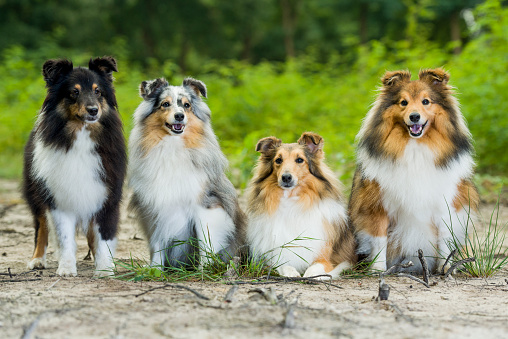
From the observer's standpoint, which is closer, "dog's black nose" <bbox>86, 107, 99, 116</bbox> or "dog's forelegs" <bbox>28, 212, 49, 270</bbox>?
"dog's black nose" <bbox>86, 107, 99, 116</bbox>

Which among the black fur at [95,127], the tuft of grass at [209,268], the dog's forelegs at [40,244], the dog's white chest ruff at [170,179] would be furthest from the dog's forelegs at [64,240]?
the dog's white chest ruff at [170,179]

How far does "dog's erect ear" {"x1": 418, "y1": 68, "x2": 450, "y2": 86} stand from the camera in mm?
4617

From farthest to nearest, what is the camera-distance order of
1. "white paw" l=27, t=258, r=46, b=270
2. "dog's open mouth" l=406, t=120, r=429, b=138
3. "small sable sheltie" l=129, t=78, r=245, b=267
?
"white paw" l=27, t=258, r=46, b=270 < "small sable sheltie" l=129, t=78, r=245, b=267 < "dog's open mouth" l=406, t=120, r=429, b=138

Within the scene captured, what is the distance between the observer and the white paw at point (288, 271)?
451cm

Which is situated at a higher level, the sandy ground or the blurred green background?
the blurred green background

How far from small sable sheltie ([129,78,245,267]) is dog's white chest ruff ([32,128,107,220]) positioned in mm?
350

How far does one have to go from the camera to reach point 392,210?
187 inches

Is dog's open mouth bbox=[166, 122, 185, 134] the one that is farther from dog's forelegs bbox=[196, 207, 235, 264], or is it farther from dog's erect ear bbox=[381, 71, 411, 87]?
dog's erect ear bbox=[381, 71, 411, 87]

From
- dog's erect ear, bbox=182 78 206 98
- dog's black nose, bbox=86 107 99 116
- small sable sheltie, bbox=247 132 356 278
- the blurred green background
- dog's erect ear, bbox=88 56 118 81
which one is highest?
the blurred green background

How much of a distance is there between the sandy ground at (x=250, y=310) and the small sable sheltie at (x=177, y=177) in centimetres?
59

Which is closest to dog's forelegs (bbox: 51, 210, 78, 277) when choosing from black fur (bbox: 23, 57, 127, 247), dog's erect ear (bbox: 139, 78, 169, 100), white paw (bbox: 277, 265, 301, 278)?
black fur (bbox: 23, 57, 127, 247)

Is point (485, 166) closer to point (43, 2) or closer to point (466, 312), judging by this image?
point (466, 312)

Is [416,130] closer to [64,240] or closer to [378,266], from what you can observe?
[378,266]

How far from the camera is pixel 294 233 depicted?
4.70 meters
